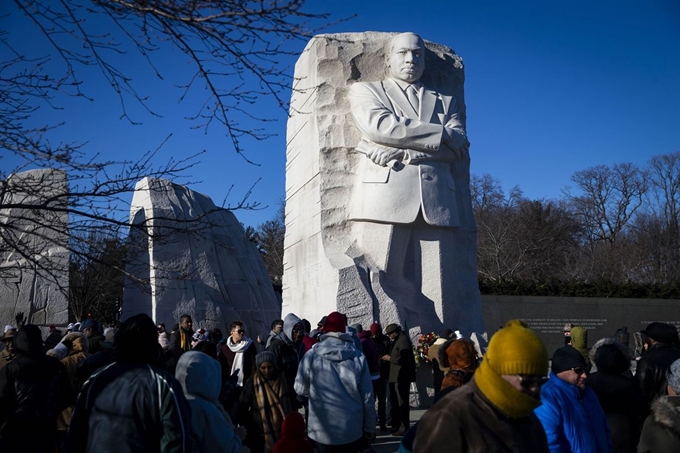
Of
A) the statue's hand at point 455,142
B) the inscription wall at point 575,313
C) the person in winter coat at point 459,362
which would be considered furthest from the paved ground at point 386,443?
the inscription wall at point 575,313

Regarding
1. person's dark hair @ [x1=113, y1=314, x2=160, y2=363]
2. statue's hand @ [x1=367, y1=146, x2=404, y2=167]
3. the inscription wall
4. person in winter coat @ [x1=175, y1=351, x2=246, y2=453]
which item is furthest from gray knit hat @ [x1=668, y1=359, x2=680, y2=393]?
the inscription wall

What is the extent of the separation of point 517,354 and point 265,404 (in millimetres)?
2979

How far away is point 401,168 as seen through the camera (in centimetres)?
951

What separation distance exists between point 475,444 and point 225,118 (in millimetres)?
2728

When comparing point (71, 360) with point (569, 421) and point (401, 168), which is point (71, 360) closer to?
point (569, 421)

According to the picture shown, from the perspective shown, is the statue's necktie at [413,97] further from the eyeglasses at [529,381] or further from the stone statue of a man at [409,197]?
the eyeglasses at [529,381]

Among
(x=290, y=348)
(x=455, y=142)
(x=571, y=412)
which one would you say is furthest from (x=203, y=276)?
(x=571, y=412)

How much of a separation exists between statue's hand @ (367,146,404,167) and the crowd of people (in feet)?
11.4

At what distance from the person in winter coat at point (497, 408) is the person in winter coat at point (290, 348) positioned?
3450 millimetres

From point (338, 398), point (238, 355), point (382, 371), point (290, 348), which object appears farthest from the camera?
point (382, 371)

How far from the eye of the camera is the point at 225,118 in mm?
4273

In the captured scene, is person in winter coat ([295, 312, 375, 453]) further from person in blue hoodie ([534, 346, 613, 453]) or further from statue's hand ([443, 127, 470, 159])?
statue's hand ([443, 127, 470, 159])

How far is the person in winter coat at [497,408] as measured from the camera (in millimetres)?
2213

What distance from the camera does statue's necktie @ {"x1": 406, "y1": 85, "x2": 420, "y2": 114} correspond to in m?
9.88
